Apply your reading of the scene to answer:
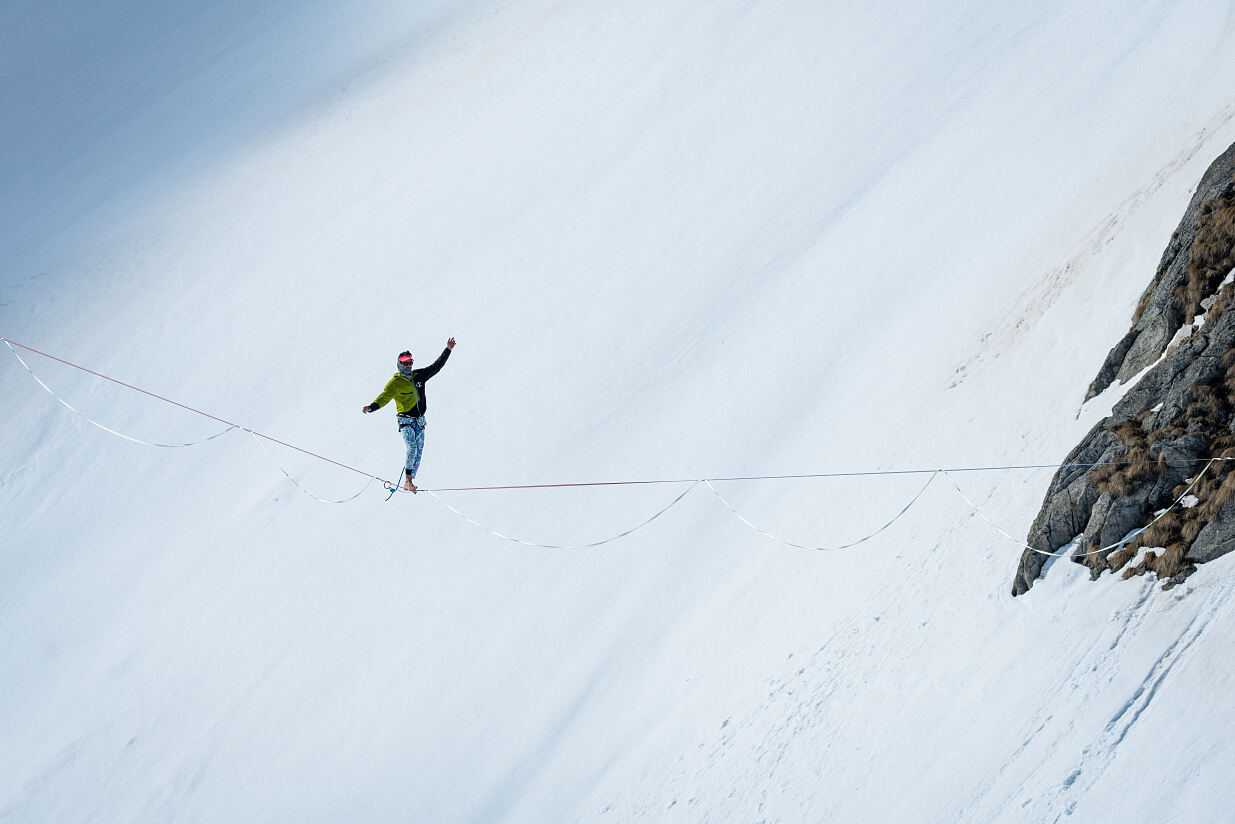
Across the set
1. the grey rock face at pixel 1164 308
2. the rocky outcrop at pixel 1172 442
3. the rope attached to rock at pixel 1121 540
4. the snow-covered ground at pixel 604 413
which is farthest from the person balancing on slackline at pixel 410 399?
the grey rock face at pixel 1164 308

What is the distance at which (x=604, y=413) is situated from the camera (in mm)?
25797

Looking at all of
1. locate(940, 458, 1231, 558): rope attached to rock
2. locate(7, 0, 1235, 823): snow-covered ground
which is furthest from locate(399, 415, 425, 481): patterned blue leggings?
locate(940, 458, 1231, 558): rope attached to rock

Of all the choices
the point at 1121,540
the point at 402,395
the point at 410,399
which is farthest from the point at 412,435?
the point at 1121,540

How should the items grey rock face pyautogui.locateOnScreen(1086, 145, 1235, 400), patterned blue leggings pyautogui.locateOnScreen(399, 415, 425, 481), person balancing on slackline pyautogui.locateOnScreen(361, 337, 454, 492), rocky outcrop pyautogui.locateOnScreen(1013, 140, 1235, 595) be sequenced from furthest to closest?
patterned blue leggings pyautogui.locateOnScreen(399, 415, 425, 481)
person balancing on slackline pyautogui.locateOnScreen(361, 337, 454, 492)
grey rock face pyautogui.locateOnScreen(1086, 145, 1235, 400)
rocky outcrop pyautogui.locateOnScreen(1013, 140, 1235, 595)

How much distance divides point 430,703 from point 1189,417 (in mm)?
15070

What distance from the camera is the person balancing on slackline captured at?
608 inches

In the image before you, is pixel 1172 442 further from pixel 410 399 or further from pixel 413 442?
pixel 413 442

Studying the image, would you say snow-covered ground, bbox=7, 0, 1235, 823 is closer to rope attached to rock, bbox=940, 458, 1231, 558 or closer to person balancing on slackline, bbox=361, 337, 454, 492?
rope attached to rock, bbox=940, 458, 1231, 558

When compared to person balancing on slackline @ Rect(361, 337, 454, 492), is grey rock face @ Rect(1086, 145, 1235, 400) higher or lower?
higher

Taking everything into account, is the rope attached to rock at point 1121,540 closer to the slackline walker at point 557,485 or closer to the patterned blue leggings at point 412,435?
the slackline walker at point 557,485

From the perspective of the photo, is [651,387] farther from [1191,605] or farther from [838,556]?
[1191,605]

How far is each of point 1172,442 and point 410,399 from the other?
10719 mm

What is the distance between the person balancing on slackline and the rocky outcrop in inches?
359

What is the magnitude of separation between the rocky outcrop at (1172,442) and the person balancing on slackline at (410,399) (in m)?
9.13
